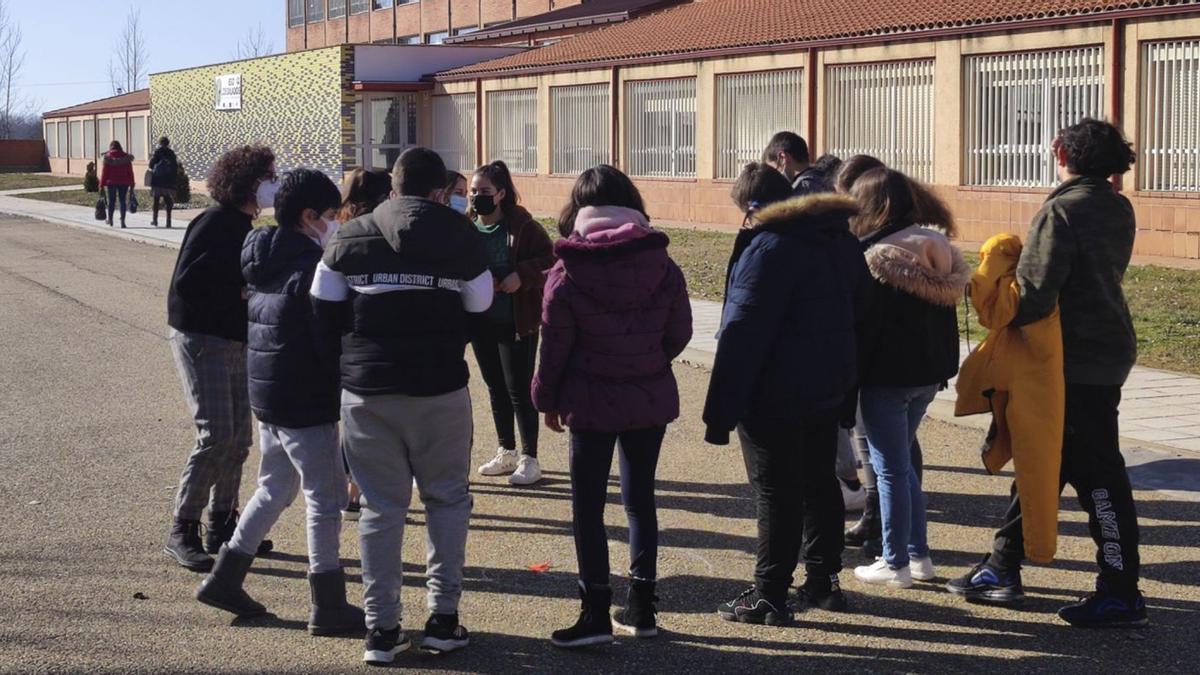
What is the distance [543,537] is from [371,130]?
36254mm

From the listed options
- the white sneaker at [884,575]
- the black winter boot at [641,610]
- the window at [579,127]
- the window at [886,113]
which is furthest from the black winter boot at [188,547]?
the window at [579,127]

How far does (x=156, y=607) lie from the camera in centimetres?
597

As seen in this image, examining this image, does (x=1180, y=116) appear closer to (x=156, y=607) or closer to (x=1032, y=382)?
(x=1032, y=382)

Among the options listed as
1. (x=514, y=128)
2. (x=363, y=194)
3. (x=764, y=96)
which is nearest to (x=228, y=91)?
(x=514, y=128)

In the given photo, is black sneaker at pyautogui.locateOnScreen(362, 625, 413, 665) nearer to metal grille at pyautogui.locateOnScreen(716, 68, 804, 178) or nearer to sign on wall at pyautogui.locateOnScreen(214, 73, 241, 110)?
metal grille at pyautogui.locateOnScreen(716, 68, 804, 178)

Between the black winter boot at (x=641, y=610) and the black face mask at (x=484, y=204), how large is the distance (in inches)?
112

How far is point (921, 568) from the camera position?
631cm

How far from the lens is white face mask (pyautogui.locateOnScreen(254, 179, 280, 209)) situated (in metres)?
6.26

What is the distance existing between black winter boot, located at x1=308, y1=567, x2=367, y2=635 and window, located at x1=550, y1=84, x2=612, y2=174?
88.8 feet

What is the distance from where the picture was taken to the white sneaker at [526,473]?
8211 mm

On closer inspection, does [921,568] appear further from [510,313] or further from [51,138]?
[51,138]

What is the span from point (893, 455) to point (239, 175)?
2.94m

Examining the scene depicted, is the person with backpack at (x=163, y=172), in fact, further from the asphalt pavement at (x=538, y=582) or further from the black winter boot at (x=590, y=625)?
the black winter boot at (x=590, y=625)

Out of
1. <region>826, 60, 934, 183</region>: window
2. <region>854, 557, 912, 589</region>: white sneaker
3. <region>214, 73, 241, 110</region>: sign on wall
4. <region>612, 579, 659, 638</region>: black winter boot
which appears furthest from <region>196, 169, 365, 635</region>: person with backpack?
<region>214, 73, 241, 110</region>: sign on wall
